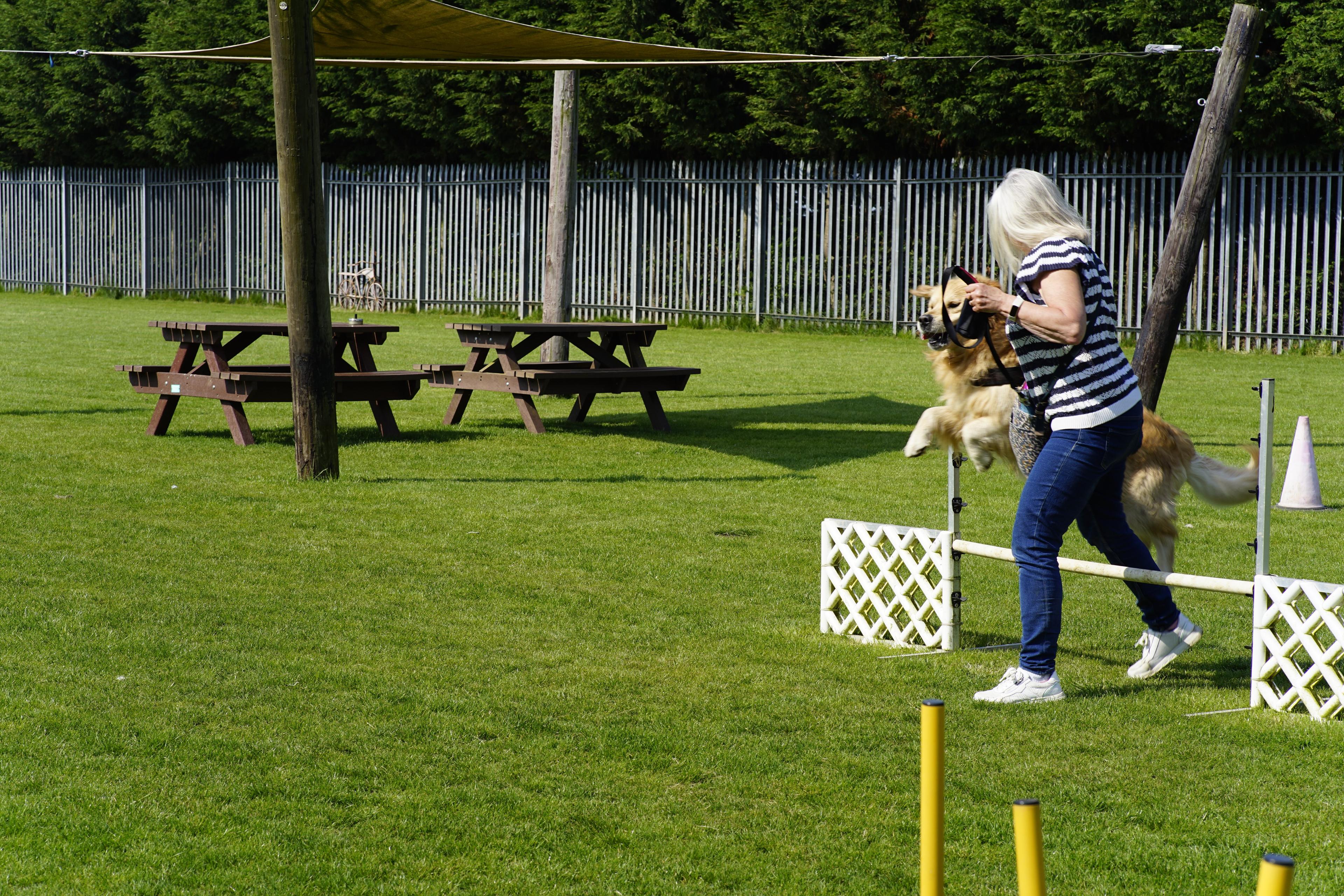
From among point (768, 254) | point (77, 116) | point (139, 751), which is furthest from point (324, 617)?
point (77, 116)

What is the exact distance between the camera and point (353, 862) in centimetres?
350

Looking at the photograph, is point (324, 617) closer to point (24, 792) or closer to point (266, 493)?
point (24, 792)

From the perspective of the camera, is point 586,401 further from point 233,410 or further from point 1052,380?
point 1052,380

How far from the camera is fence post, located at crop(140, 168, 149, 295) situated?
32.0 metres

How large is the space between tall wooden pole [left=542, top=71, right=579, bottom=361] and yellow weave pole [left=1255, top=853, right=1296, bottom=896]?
13.2 m

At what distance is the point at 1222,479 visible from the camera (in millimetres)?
5672

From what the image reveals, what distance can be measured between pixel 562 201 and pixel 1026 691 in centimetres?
1080

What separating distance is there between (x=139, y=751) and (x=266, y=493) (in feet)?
15.3

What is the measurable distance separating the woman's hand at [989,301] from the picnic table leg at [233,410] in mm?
7167

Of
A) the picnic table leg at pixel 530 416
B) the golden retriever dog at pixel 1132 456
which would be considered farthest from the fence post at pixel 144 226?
the golden retriever dog at pixel 1132 456

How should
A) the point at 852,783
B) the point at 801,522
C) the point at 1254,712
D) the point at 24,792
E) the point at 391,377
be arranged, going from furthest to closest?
the point at 391,377 < the point at 801,522 < the point at 1254,712 < the point at 852,783 < the point at 24,792

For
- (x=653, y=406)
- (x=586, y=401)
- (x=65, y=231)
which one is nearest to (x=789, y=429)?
(x=653, y=406)

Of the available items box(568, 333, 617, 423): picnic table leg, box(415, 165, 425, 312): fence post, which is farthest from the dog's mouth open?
box(415, 165, 425, 312): fence post

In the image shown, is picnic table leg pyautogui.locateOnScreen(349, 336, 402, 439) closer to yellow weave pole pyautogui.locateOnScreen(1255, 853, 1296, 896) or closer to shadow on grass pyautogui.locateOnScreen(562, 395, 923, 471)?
shadow on grass pyautogui.locateOnScreen(562, 395, 923, 471)
